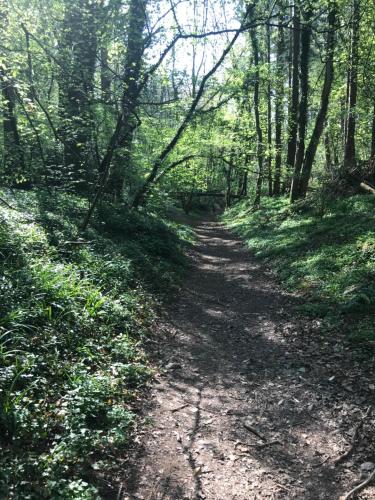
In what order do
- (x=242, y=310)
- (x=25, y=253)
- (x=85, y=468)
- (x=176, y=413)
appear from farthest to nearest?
(x=242, y=310)
(x=25, y=253)
(x=176, y=413)
(x=85, y=468)

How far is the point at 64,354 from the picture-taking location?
5027 millimetres

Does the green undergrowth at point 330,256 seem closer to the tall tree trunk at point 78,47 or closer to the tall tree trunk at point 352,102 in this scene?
the tall tree trunk at point 352,102

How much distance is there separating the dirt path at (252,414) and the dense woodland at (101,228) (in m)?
0.53

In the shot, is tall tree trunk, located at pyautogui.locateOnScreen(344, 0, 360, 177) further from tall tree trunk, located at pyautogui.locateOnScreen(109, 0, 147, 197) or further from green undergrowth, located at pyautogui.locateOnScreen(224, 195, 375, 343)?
tall tree trunk, located at pyautogui.locateOnScreen(109, 0, 147, 197)

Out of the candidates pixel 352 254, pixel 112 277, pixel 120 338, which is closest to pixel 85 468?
pixel 120 338

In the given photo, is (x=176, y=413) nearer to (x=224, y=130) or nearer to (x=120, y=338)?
(x=120, y=338)

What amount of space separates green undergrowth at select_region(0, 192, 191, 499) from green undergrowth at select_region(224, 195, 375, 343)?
11.9 ft

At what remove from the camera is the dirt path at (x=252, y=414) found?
3.70m

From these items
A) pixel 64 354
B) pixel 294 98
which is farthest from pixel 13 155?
pixel 294 98

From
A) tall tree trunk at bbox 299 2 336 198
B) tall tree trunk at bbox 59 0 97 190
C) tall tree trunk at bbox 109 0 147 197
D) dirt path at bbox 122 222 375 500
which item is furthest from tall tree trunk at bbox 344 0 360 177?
tall tree trunk at bbox 59 0 97 190

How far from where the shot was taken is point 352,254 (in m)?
9.48

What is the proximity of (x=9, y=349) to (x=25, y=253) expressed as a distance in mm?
2759

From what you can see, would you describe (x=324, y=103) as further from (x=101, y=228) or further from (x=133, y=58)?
(x=101, y=228)

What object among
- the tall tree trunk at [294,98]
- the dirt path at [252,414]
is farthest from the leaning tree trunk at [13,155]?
the tall tree trunk at [294,98]
